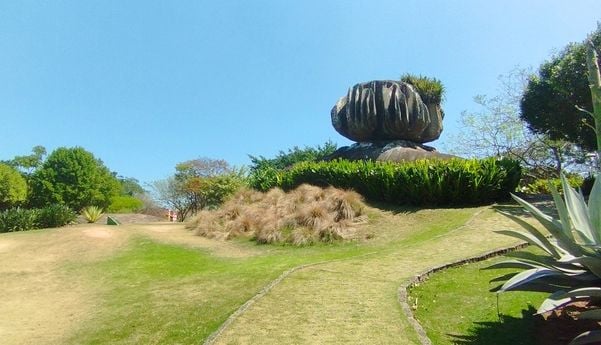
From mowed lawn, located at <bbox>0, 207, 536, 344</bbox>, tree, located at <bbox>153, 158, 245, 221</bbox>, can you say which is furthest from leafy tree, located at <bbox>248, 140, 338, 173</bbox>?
mowed lawn, located at <bbox>0, 207, 536, 344</bbox>

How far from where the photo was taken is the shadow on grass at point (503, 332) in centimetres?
524

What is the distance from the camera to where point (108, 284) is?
35.2 feet

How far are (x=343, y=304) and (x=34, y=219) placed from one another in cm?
2133

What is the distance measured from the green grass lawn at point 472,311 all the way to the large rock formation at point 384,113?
15.2m

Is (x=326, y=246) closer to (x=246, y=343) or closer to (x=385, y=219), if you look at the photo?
(x=385, y=219)

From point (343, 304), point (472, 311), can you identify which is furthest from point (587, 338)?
point (343, 304)

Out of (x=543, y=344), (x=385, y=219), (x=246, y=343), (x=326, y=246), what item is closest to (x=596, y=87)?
(x=543, y=344)

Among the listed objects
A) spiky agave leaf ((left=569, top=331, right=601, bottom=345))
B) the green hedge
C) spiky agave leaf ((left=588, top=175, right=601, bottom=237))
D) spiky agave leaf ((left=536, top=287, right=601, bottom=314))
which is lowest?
spiky agave leaf ((left=569, top=331, right=601, bottom=345))

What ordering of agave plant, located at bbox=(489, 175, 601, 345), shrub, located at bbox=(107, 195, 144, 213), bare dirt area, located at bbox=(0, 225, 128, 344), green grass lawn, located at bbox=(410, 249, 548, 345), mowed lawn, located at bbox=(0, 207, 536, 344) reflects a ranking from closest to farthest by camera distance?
agave plant, located at bbox=(489, 175, 601, 345) → green grass lawn, located at bbox=(410, 249, 548, 345) → mowed lawn, located at bbox=(0, 207, 536, 344) → bare dirt area, located at bbox=(0, 225, 128, 344) → shrub, located at bbox=(107, 195, 144, 213)

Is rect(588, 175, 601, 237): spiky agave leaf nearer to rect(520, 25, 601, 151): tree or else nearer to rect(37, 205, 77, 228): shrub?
rect(520, 25, 601, 151): tree

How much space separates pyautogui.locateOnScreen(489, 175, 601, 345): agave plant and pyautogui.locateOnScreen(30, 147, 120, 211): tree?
42.0m

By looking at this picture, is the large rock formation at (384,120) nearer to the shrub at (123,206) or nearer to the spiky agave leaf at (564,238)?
the spiky agave leaf at (564,238)

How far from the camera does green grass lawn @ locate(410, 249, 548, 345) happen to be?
5.44 m

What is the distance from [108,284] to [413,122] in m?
16.4
